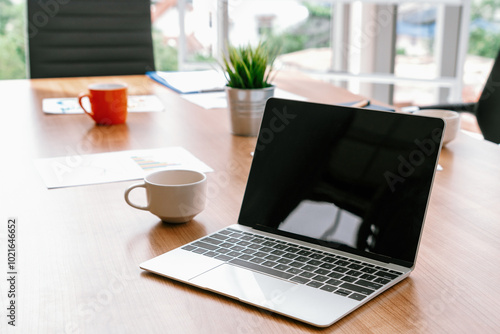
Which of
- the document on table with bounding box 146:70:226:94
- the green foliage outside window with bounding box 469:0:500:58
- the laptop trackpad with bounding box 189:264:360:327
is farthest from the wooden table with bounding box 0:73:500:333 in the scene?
the green foliage outside window with bounding box 469:0:500:58

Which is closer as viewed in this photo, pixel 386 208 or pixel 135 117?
pixel 386 208

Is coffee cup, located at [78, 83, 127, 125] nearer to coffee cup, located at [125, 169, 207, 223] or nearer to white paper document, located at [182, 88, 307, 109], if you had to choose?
white paper document, located at [182, 88, 307, 109]

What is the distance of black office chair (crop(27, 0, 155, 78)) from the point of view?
218cm

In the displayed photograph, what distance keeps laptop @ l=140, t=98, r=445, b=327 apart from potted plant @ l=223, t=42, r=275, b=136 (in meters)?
0.46

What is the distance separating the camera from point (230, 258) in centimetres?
70

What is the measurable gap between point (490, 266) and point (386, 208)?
147 mm

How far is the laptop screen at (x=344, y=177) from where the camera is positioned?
68 centimetres

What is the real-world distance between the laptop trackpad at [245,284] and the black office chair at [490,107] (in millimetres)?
1372

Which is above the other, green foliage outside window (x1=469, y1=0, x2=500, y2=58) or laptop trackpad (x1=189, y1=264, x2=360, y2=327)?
green foliage outside window (x1=469, y1=0, x2=500, y2=58)

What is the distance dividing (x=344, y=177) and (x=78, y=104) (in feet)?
3.57

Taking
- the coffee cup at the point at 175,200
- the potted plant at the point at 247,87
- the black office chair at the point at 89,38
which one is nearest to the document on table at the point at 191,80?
the black office chair at the point at 89,38

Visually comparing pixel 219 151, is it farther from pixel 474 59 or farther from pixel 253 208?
pixel 474 59

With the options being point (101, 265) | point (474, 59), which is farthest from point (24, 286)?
point (474, 59)

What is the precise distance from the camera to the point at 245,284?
64 cm
